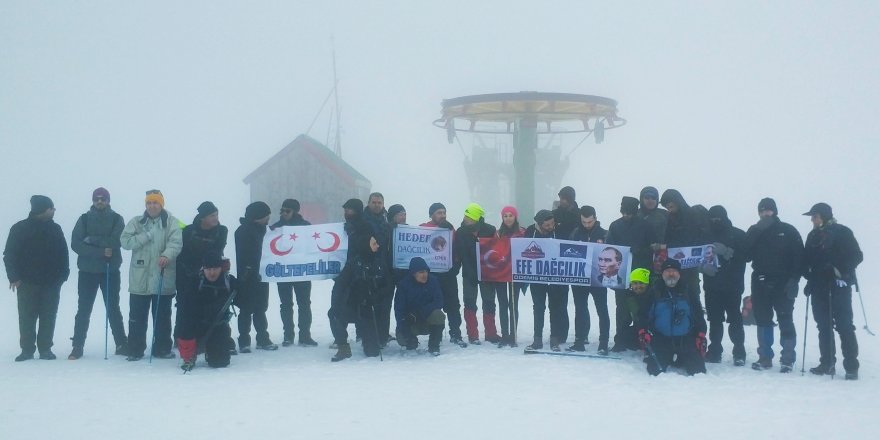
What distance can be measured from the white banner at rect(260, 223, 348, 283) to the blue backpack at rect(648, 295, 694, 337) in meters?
4.76

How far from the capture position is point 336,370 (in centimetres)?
891

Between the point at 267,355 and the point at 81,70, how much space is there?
689 feet

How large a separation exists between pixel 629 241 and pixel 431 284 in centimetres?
303

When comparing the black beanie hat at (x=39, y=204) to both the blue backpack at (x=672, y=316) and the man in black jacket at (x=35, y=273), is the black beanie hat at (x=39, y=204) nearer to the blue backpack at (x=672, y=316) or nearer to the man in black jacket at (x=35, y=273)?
the man in black jacket at (x=35, y=273)

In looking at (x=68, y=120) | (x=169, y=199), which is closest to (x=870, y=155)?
(x=169, y=199)

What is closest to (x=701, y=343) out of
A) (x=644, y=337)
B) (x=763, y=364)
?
(x=644, y=337)

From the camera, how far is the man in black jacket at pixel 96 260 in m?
9.41

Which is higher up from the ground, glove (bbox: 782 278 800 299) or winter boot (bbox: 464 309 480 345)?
glove (bbox: 782 278 800 299)

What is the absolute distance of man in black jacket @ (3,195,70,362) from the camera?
9297 mm

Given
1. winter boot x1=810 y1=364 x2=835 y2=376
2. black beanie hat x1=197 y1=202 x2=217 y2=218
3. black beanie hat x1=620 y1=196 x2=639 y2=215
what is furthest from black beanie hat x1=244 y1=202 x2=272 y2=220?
winter boot x1=810 y1=364 x2=835 y2=376

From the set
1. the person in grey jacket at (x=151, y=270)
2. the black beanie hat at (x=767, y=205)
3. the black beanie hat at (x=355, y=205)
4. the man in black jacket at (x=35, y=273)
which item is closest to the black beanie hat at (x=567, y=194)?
the black beanie hat at (x=767, y=205)

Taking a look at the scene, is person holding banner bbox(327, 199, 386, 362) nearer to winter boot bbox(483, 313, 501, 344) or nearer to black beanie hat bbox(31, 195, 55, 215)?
winter boot bbox(483, 313, 501, 344)

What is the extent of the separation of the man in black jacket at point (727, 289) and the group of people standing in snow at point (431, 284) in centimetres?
2

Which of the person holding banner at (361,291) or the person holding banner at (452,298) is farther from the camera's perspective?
the person holding banner at (452,298)
